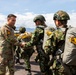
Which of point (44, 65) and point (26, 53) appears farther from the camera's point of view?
point (26, 53)

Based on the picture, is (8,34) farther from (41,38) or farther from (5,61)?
(41,38)

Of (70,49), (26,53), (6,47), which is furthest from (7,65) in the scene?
(26,53)

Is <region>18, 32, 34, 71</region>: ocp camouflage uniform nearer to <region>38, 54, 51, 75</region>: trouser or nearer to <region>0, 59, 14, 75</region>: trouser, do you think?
<region>38, 54, 51, 75</region>: trouser

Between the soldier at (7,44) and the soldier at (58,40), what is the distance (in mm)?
1543

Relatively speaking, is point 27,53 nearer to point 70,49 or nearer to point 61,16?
point 61,16

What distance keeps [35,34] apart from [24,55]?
2.45 meters

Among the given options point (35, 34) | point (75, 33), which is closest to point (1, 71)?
point (35, 34)

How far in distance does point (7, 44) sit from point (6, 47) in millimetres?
81

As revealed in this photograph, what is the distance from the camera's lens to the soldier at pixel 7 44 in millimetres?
6473

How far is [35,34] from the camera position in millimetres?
7422

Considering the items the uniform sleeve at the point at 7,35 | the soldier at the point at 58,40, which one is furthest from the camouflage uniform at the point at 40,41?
the soldier at the point at 58,40

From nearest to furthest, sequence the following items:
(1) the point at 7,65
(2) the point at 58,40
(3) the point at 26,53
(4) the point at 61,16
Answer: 1. (2) the point at 58,40
2. (4) the point at 61,16
3. (1) the point at 7,65
4. (3) the point at 26,53

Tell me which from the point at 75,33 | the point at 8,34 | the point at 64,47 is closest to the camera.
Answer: the point at 75,33

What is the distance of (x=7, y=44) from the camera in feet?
21.5
